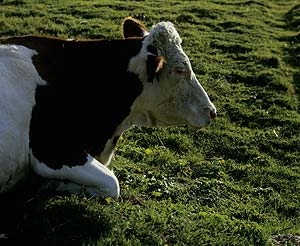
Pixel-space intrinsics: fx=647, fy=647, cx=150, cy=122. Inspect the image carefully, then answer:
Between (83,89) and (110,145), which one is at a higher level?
(83,89)

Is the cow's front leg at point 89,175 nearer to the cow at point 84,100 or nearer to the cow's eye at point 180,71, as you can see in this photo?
the cow at point 84,100

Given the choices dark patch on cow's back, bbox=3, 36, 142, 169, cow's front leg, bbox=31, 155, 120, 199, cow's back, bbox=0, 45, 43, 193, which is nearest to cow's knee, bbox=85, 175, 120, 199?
cow's front leg, bbox=31, 155, 120, 199

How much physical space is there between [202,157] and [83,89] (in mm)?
3333

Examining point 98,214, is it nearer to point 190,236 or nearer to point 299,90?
point 190,236

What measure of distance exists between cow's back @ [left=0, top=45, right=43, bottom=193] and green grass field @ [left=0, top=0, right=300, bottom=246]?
11.7 inches

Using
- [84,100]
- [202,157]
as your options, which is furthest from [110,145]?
[202,157]

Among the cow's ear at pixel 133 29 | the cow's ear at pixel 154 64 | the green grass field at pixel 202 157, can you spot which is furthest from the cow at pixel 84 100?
the green grass field at pixel 202 157

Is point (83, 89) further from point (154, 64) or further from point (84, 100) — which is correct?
point (154, 64)

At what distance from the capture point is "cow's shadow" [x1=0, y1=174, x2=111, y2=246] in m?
4.75

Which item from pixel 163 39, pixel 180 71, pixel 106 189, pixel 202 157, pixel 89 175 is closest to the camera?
pixel 89 175

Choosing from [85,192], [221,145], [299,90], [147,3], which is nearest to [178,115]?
[85,192]

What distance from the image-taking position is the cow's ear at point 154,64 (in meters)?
5.66

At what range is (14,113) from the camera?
5285mm

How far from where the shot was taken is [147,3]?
19.4 meters
